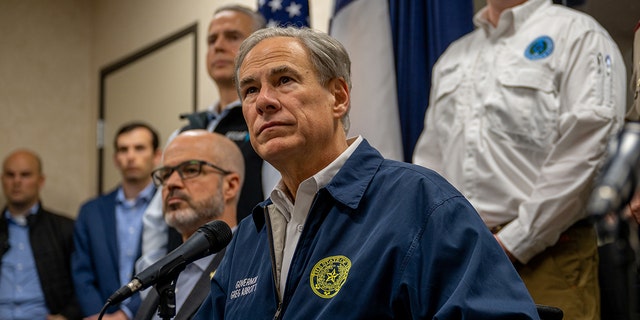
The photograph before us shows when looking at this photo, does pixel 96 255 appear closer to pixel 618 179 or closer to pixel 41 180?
pixel 41 180

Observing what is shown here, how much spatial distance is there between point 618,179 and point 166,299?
44.2 inches

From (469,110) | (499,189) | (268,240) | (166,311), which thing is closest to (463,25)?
(469,110)

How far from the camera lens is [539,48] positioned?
2299 mm

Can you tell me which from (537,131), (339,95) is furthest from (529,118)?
(339,95)

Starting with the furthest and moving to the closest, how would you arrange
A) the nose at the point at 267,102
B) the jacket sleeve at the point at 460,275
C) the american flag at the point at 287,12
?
the american flag at the point at 287,12 < the nose at the point at 267,102 < the jacket sleeve at the point at 460,275

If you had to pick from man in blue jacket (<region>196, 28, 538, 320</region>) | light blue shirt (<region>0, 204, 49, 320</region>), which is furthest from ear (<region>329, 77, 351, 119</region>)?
light blue shirt (<region>0, 204, 49, 320</region>)

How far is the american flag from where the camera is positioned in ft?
10.6

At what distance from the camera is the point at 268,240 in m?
1.63

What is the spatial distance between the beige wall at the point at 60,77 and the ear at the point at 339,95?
352cm

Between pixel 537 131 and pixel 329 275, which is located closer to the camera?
pixel 329 275

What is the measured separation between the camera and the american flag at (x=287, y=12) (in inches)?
128

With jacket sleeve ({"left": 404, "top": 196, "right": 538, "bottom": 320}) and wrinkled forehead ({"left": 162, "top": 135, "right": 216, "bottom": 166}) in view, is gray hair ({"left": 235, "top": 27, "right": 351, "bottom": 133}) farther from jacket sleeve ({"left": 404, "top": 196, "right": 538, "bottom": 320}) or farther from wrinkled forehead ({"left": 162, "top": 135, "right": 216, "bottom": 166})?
wrinkled forehead ({"left": 162, "top": 135, "right": 216, "bottom": 166})

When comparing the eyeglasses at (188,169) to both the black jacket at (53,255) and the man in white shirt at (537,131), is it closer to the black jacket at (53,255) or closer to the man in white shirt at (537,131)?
the man in white shirt at (537,131)

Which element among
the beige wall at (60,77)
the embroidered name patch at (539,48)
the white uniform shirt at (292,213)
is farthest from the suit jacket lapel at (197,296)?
the beige wall at (60,77)
